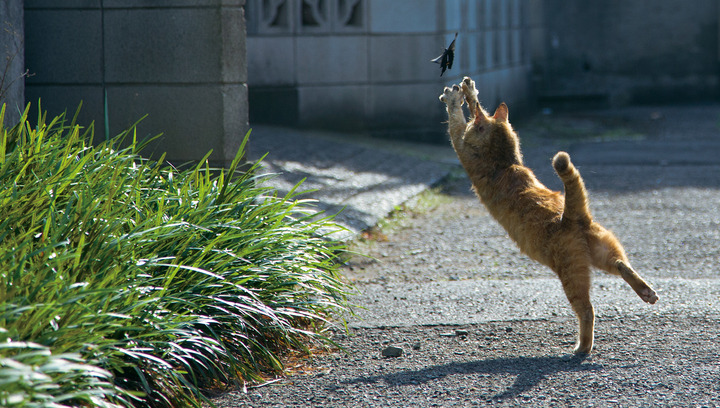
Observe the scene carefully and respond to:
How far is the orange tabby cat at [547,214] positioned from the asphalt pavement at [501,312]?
0.37 m

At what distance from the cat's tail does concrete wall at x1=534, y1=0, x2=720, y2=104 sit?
13524mm

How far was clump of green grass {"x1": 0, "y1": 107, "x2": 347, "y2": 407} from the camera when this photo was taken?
9.67ft

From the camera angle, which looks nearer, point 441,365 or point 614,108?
point 441,365

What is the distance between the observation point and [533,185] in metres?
4.57

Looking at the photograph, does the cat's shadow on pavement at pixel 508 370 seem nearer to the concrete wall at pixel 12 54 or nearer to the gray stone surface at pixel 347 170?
the gray stone surface at pixel 347 170

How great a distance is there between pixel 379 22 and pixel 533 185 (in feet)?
23.9

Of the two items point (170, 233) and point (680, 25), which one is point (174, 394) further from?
point (680, 25)

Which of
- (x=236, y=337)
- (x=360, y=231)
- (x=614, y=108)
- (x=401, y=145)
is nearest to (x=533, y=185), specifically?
(x=236, y=337)

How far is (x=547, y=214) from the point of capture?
4.29 m

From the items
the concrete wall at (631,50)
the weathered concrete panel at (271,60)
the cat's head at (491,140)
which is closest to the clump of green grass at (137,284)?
the cat's head at (491,140)

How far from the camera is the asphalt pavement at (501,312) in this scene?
3686mm

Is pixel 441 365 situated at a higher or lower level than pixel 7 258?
lower

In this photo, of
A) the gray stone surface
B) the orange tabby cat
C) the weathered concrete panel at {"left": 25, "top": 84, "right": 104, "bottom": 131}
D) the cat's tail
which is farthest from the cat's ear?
the weathered concrete panel at {"left": 25, "top": 84, "right": 104, "bottom": 131}

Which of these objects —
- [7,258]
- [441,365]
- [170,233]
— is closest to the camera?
[7,258]
